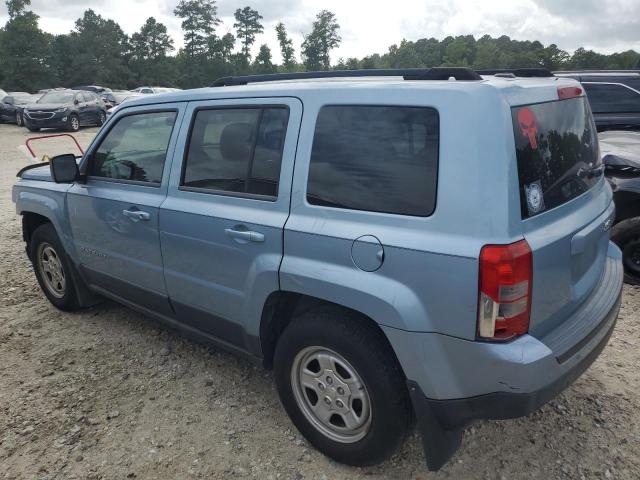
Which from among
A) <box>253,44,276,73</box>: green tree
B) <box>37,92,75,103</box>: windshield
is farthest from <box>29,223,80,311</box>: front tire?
<box>253,44,276,73</box>: green tree

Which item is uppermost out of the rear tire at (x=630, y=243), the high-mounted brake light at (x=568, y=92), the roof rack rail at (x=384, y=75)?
the roof rack rail at (x=384, y=75)

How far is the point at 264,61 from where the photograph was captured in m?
83.3

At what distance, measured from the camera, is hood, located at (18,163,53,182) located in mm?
4199

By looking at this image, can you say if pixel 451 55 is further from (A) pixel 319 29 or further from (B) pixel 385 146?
(B) pixel 385 146

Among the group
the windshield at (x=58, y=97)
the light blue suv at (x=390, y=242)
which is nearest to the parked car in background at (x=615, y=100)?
the light blue suv at (x=390, y=242)

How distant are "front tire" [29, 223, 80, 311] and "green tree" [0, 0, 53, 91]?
53.9 m

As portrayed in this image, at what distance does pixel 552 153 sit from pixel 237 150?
1584mm

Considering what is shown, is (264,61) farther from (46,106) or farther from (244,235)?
(244,235)

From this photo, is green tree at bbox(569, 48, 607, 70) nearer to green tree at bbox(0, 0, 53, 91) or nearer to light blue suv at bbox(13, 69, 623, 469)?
light blue suv at bbox(13, 69, 623, 469)

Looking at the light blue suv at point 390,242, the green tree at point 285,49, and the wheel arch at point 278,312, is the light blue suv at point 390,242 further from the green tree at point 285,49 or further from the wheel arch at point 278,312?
the green tree at point 285,49

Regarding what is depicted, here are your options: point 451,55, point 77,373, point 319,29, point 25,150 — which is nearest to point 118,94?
point 25,150

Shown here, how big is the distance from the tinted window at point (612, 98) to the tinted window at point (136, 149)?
6199 millimetres

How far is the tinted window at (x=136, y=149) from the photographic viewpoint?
326 centimetres

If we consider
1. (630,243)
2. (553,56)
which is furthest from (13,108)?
(553,56)
